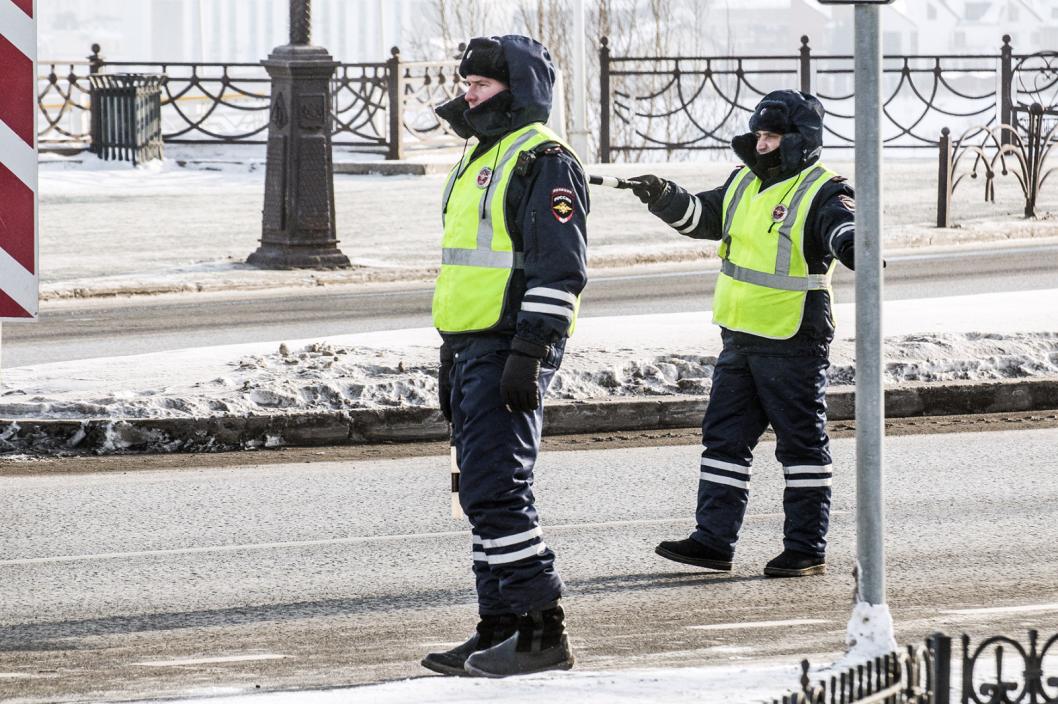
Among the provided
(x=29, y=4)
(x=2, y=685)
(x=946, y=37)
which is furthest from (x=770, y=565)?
(x=946, y=37)

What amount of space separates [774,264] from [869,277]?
2.21 meters

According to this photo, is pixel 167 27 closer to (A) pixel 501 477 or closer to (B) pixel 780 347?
(B) pixel 780 347

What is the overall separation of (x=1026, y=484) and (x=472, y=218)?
3740 mm

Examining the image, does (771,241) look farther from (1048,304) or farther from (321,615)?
(1048,304)

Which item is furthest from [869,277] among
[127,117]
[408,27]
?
[408,27]

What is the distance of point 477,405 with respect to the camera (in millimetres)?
5133

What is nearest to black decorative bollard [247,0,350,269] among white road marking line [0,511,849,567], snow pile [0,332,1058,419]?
snow pile [0,332,1058,419]

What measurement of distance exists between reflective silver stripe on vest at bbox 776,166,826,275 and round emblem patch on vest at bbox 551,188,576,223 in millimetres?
1679

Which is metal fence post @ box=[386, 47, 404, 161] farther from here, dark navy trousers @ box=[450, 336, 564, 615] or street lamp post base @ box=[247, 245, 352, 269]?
dark navy trousers @ box=[450, 336, 564, 615]

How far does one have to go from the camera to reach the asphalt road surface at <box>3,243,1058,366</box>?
12.4m

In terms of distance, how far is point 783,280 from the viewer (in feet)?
21.6

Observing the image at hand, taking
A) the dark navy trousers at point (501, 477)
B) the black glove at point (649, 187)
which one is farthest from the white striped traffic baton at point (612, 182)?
the dark navy trousers at point (501, 477)

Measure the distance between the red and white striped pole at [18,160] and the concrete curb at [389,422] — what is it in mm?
2675

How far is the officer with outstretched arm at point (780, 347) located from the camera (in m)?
6.52
